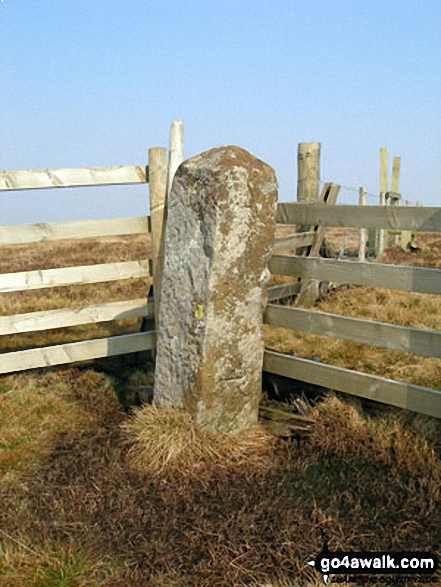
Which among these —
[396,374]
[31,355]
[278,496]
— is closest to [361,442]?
[278,496]

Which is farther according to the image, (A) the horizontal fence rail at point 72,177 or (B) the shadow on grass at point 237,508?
(A) the horizontal fence rail at point 72,177

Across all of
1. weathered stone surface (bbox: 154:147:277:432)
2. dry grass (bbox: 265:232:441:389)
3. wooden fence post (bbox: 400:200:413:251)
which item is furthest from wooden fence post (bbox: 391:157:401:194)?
weathered stone surface (bbox: 154:147:277:432)

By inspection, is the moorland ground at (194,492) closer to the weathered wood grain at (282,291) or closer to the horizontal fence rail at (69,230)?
the horizontal fence rail at (69,230)

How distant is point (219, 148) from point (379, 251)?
11.9 metres

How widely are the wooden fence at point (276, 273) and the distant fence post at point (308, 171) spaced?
2788 mm

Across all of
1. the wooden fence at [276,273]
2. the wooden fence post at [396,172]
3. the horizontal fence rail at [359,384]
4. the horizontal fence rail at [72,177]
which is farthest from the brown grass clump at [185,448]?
the wooden fence post at [396,172]

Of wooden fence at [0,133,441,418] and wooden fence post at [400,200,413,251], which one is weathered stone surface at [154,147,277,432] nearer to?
wooden fence at [0,133,441,418]

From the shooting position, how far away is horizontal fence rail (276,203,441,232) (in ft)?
13.3

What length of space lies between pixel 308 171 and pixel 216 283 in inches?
159

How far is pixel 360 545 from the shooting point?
3252 mm

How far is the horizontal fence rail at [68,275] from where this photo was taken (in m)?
5.17

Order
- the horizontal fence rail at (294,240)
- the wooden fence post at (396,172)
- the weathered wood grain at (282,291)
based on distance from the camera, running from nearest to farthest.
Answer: the horizontal fence rail at (294,240)
the weathered wood grain at (282,291)
the wooden fence post at (396,172)

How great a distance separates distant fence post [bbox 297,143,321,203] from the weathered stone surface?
3489 mm

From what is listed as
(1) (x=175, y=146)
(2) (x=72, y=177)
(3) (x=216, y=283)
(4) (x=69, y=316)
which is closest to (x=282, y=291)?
(1) (x=175, y=146)
